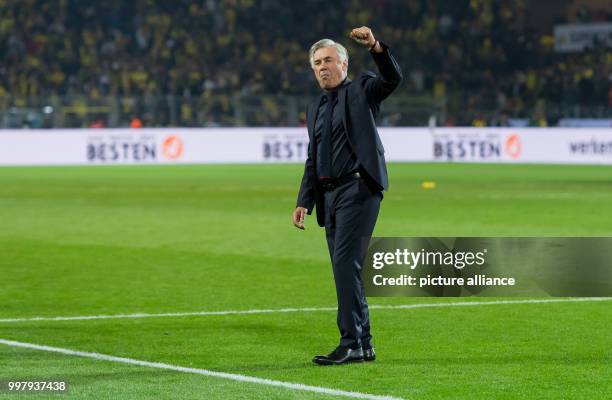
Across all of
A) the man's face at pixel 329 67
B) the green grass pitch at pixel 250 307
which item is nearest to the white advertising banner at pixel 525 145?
the green grass pitch at pixel 250 307

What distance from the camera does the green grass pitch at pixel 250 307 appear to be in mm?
7781

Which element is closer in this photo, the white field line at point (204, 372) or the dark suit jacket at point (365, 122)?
the white field line at point (204, 372)

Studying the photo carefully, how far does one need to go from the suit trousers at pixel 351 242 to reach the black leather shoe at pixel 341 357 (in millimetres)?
37

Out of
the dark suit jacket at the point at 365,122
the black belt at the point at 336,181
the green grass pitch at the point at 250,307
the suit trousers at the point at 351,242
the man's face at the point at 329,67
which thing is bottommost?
the green grass pitch at the point at 250,307

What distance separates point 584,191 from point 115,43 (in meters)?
26.8

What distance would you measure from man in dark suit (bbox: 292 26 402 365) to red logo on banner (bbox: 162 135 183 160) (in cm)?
3598

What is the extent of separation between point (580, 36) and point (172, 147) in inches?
718

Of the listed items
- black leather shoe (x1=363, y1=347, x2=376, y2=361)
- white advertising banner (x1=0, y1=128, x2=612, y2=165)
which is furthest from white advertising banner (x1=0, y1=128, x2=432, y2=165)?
black leather shoe (x1=363, y1=347, x2=376, y2=361)

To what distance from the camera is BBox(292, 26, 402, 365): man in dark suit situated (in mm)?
8086

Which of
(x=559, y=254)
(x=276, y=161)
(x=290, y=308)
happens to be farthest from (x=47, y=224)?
(x=276, y=161)

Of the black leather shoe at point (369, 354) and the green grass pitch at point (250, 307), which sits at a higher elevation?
the black leather shoe at point (369, 354)

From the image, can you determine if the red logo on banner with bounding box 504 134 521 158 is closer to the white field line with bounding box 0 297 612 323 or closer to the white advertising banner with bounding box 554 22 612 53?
the white advertising banner with bounding box 554 22 612 53

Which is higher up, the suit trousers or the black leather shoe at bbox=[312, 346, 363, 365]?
the suit trousers

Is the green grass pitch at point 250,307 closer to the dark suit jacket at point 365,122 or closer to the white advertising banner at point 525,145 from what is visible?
the dark suit jacket at point 365,122
